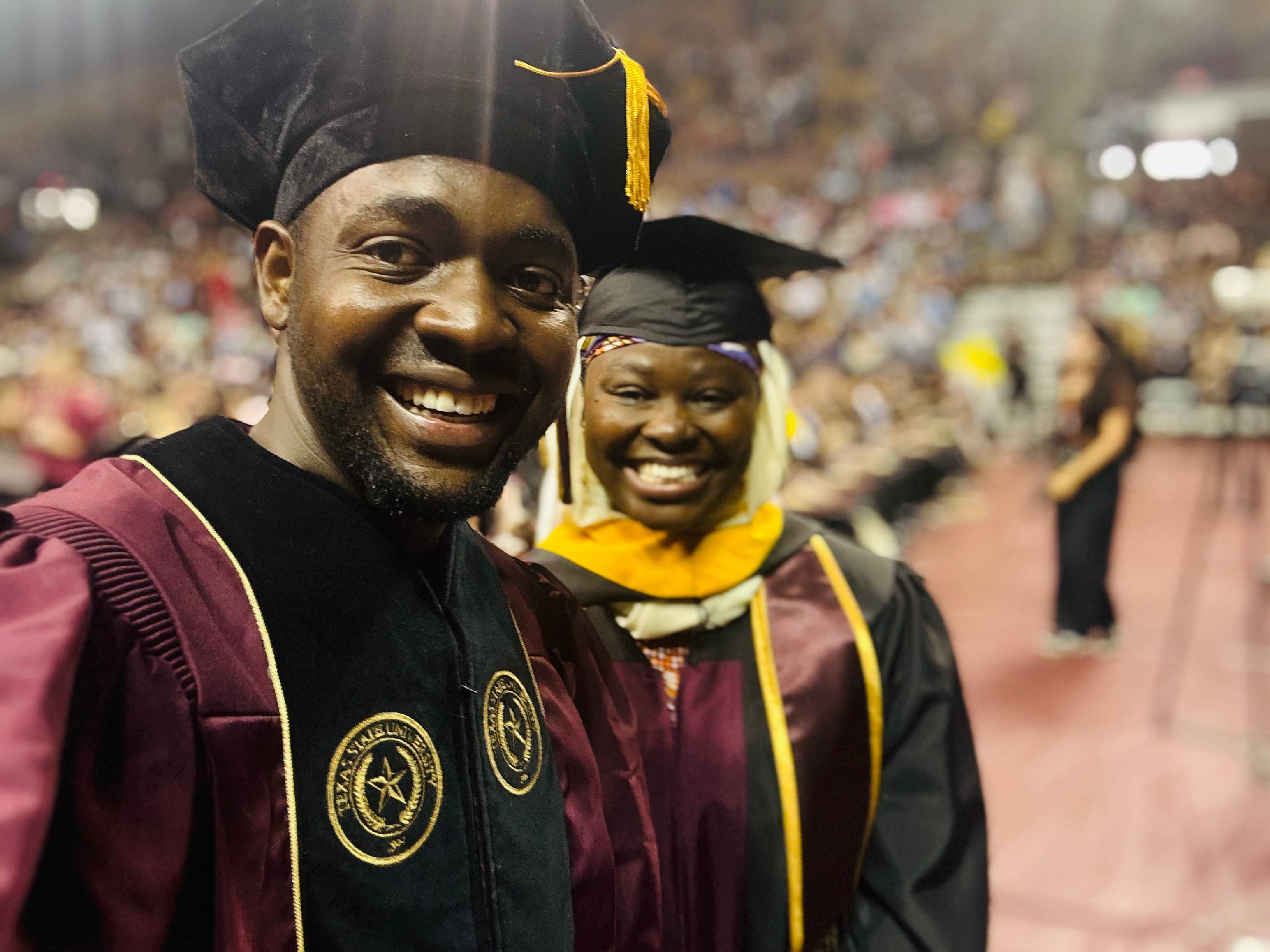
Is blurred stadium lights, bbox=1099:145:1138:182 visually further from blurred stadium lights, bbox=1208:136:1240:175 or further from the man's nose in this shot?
the man's nose

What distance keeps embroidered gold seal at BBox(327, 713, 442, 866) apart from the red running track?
2772 millimetres

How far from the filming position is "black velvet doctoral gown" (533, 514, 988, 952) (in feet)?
5.13

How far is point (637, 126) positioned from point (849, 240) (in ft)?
53.2

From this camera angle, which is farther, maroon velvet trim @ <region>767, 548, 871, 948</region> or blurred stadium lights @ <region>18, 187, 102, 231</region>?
blurred stadium lights @ <region>18, 187, 102, 231</region>

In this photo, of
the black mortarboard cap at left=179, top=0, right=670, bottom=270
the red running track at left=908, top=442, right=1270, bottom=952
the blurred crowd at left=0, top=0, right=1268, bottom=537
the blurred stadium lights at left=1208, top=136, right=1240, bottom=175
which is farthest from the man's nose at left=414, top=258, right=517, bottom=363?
the blurred stadium lights at left=1208, top=136, right=1240, bottom=175

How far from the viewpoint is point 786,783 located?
1578 millimetres

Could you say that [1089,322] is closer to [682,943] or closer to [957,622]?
[957,622]

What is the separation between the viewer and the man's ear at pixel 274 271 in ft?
3.15

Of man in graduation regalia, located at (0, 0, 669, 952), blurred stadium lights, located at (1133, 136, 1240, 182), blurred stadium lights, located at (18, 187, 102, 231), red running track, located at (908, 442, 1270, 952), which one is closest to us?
man in graduation regalia, located at (0, 0, 669, 952)

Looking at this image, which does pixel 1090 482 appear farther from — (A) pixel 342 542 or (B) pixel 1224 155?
(B) pixel 1224 155

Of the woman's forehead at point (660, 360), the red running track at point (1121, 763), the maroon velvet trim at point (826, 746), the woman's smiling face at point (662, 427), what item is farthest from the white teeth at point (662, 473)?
the red running track at point (1121, 763)

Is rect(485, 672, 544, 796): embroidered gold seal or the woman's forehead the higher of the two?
the woman's forehead

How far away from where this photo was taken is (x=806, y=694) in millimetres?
1622

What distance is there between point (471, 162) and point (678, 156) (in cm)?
2052
